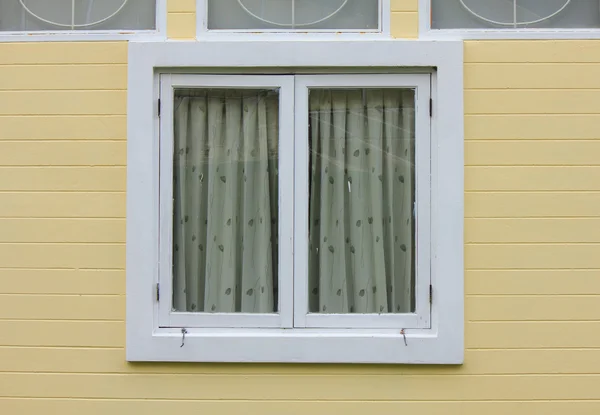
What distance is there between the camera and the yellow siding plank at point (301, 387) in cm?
333

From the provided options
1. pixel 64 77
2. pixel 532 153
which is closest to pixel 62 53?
pixel 64 77

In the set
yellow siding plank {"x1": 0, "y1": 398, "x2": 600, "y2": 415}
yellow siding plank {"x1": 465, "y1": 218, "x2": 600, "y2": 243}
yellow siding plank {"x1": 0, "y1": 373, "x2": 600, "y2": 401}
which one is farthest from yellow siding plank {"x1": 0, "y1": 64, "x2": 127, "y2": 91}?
yellow siding plank {"x1": 465, "y1": 218, "x2": 600, "y2": 243}

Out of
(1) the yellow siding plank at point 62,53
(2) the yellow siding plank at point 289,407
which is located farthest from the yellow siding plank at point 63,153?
(2) the yellow siding plank at point 289,407

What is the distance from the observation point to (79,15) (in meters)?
3.50

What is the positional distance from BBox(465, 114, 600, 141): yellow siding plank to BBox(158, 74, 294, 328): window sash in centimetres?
93

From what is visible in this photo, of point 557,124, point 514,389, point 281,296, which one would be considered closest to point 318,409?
point 281,296

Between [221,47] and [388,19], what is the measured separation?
2.81 feet

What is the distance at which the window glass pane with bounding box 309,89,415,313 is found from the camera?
3439mm

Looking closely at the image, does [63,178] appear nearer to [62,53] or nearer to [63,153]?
[63,153]

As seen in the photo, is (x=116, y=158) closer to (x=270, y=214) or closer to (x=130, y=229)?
(x=130, y=229)

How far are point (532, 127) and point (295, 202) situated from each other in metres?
1.24

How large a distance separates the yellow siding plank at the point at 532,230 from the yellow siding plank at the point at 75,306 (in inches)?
70.7

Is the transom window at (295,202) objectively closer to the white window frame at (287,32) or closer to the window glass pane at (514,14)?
the white window frame at (287,32)

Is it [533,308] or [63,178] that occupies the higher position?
[63,178]
